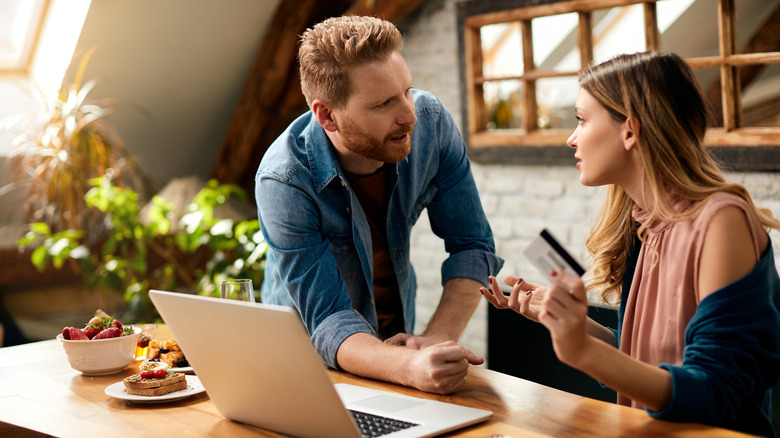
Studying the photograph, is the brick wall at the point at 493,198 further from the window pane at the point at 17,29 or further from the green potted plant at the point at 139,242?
the window pane at the point at 17,29

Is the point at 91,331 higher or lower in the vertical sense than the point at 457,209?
lower

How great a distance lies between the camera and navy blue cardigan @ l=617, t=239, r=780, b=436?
4.04 ft

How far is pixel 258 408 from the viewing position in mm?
1329

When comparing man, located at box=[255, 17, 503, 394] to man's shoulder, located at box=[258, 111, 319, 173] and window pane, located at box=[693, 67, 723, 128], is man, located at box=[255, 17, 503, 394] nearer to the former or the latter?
man's shoulder, located at box=[258, 111, 319, 173]

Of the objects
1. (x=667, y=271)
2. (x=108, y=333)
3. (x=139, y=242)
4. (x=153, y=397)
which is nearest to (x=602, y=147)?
(x=667, y=271)

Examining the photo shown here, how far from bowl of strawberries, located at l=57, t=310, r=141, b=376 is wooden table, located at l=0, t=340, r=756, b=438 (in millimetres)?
23

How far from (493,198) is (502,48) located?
1588 mm

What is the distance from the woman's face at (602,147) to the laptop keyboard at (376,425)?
0.57 m

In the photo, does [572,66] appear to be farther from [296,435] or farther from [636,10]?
[296,435]

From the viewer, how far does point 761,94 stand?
16.8 feet

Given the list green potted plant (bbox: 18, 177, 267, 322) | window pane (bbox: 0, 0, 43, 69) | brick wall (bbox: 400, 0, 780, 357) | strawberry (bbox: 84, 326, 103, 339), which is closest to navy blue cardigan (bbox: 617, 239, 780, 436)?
strawberry (bbox: 84, 326, 103, 339)

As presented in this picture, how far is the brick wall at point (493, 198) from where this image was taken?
3.64 meters

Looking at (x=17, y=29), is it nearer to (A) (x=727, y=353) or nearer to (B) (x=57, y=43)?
(B) (x=57, y=43)

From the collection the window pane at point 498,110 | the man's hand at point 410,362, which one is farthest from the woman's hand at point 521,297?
the window pane at point 498,110
